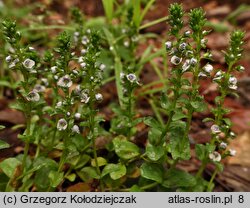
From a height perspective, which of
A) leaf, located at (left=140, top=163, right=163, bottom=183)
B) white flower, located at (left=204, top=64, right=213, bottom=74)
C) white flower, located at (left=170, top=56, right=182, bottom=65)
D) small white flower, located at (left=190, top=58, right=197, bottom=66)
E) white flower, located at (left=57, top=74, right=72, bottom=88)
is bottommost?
leaf, located at (left=140, top=163, right=163, bottom=183)

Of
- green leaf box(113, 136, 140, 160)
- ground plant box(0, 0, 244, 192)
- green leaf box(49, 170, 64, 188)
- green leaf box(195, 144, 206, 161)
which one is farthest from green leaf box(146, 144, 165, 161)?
green leaf box(49, 170, 64, 188)

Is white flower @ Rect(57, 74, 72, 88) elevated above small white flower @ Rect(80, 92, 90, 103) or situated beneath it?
elevated above

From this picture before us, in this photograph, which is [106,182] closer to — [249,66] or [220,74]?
[220,74]

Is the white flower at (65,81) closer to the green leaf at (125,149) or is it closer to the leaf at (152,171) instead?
the green leaf at (125,149)

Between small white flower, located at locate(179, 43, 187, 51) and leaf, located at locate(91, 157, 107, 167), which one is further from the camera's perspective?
leaf, located at locate(91, 157, 107, 167)

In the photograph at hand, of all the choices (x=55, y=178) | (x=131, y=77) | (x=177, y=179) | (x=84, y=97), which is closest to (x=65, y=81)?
(x=84, y=97)

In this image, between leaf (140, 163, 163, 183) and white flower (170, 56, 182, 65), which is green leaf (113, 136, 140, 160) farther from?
white flower (170, 56, 182, 65)
